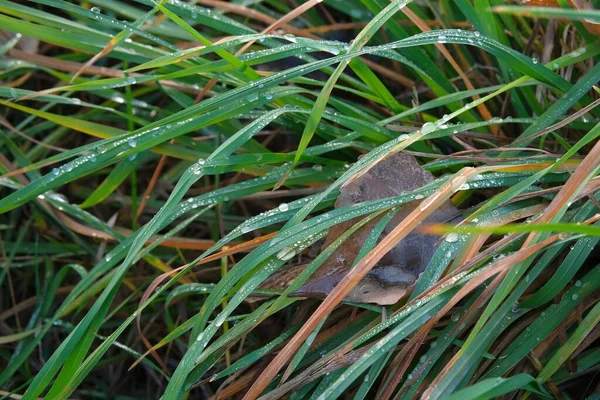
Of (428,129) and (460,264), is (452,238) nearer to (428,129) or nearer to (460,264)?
(460,264)

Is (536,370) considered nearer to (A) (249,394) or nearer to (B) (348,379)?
(B) (348,379)

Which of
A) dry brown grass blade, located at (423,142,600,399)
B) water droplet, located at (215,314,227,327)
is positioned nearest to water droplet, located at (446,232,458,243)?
dry brown grass blade, located at (423,142,600,399)

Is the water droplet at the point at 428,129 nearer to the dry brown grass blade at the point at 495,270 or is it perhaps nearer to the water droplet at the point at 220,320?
the dry brown grass blade at the point at 495,270

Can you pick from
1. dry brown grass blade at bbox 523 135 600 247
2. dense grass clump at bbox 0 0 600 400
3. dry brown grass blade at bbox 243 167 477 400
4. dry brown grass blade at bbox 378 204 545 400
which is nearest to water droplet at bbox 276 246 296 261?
dense grass clump at bbox 0 0 600 400

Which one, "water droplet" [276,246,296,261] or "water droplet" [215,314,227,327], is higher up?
"water droplet" [276,246,296,261]

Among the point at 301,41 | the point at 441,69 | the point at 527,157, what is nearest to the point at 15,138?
the point at 301,41

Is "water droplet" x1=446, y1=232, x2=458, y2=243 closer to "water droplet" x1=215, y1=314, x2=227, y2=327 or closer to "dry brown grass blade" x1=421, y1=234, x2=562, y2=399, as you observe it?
"dry brown grass blade" x1=421, y1=234, x2=562, y2=399

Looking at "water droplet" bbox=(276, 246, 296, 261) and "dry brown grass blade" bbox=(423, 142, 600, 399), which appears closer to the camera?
"dry brown grass blade" bbox=(423, 142, 600, 399)

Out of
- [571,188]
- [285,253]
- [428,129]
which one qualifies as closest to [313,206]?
[285,253]

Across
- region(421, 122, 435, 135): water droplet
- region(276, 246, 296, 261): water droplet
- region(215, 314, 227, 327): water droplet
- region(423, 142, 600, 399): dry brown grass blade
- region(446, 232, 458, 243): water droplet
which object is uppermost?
region(421, 122, 435, 135): water droplet
